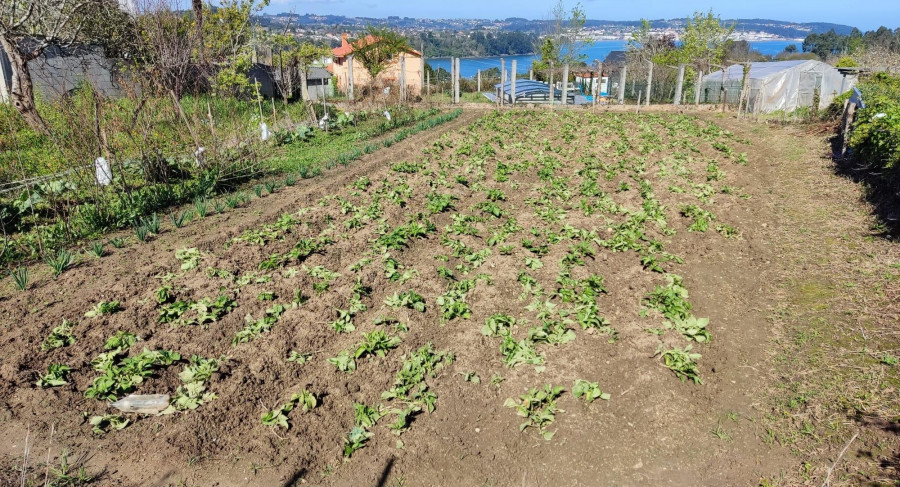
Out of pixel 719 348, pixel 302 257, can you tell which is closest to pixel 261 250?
pixel 302 257

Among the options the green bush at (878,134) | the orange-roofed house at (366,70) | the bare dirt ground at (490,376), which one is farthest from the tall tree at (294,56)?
the green bush at (878,134)

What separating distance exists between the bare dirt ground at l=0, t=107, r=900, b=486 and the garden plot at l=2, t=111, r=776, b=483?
3 centimetres

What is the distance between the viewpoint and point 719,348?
5.20 meters

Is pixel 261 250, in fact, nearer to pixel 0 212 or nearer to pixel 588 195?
pixel 0 212

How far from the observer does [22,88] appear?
A: 1128 cm

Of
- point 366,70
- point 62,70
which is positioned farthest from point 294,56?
point 366,70

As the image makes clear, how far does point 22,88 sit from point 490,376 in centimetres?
1224

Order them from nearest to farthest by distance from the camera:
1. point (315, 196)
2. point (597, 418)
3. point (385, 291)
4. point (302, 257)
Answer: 1. point (597, 418)
2. point (385, 291)
3. point (302, 257)
4. point (315, 196)

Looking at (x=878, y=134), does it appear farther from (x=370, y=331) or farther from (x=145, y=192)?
(x=145, y=192)

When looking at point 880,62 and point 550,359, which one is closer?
point 550,359

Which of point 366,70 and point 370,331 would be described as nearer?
point 370,331

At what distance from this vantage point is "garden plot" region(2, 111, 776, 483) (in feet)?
13.6

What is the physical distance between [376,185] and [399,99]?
11486 millimetres

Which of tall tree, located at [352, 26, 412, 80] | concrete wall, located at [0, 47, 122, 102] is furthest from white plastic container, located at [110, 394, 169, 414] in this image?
tall tree, located at [352, 26, 412, 80]
